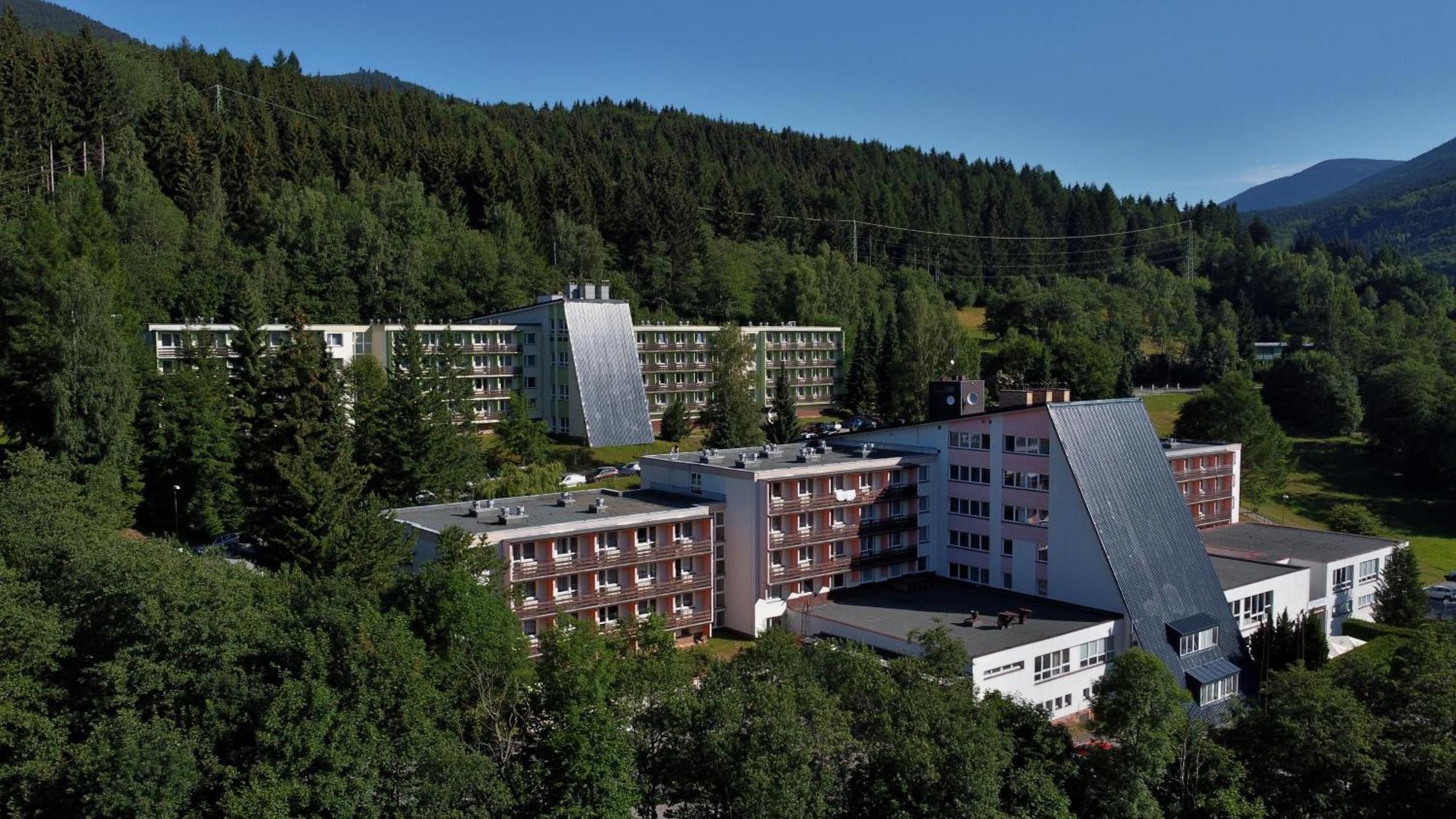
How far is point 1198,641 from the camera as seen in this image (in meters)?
43.3

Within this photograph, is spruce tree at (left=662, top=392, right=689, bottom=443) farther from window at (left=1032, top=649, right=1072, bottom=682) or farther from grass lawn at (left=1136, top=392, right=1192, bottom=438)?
window at (left=1032, top=649, right=1072, bottom=682)

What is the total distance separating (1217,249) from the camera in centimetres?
16850

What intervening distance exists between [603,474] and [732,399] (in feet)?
37.3

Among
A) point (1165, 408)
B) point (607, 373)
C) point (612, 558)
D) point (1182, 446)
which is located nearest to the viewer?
point (612, 558)

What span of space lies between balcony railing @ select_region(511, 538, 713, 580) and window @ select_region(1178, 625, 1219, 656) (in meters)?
20.1

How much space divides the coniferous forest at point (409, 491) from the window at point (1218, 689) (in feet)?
29.8

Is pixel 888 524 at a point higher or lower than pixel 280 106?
lower

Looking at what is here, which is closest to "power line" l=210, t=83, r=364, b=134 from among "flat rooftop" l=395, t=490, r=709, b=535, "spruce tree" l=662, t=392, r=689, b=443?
"spruce tree" l=662, t=392, r=689, b=443

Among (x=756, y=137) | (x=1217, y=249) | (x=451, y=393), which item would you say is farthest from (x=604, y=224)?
(x=1217, y=249)

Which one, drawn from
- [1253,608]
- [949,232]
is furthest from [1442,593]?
[949,232]

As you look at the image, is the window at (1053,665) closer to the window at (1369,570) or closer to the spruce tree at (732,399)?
the window at (1369,570)

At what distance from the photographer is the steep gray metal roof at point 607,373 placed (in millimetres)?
77688

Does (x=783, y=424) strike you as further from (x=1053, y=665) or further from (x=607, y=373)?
(x=1053, y=665)

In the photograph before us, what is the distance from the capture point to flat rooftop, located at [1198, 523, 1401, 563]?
176 feet
